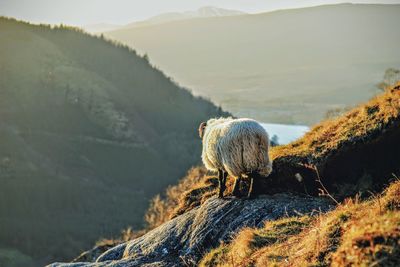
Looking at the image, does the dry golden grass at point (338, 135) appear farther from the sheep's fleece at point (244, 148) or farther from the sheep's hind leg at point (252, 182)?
the sheep's fleece at point (244, 148)

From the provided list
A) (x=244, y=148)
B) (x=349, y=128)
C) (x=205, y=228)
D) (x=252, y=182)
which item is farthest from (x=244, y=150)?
(x=349, y=128)

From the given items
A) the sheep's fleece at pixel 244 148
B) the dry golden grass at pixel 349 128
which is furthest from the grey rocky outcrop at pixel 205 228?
the dry golden grass at pixel 349 128

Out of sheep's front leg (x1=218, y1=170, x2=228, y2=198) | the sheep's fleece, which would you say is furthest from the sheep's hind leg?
sheep's front leg (x1=218, y1=170, x2=228, y2=198)

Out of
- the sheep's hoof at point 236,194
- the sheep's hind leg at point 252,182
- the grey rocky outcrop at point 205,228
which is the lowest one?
the grey rocky outcrop at point 205,228

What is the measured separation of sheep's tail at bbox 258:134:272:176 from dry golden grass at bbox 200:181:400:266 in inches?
111

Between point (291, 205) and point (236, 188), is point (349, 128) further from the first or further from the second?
point (236, 188)

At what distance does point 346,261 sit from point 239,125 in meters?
7.60

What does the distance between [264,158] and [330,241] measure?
6134mm

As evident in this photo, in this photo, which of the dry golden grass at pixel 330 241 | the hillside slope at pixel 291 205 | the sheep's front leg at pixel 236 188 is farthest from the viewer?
the sheep's front leg at pixel 236 188

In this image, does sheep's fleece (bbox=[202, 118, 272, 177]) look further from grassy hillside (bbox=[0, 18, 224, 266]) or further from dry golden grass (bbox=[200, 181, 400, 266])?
grassy hillside (bbox=[0, 18, 224, 266])

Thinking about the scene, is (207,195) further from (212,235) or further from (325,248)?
(325,248)

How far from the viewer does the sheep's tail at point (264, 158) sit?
1382 cm

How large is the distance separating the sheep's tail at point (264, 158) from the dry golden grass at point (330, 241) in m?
2.82

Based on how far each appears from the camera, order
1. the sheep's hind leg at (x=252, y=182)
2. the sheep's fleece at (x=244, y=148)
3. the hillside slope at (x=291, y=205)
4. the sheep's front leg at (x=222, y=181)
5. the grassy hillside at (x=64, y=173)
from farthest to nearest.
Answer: the grassy hillside at (x=64, y=173) → the sheep's front leg at (x=222, y=181) → the sheep's hind leg at (x=252, y=182) → the sheep's fleece at (x=244, y=148) → the hillside slope at (x=291, y=205)
